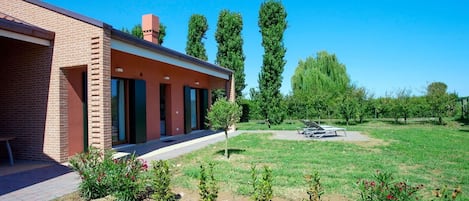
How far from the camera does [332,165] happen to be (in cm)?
676

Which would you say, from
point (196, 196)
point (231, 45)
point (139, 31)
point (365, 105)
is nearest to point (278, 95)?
point (231, 45)

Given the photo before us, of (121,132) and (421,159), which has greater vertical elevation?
(121,132)

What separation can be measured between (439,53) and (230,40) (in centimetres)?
1524

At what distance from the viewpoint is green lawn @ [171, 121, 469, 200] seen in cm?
508

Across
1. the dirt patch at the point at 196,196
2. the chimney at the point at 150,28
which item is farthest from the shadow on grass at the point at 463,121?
the dirt patch at the point at 196,196

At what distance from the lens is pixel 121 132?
411 inches

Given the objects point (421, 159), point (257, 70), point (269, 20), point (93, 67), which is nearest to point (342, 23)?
point (269, 20)

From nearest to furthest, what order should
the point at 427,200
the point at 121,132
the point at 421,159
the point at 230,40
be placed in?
1. the point at 427,200
2. the point at 421,159
3. the point at 121,132
4. the point at 230,40

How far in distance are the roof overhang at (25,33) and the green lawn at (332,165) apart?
427cm

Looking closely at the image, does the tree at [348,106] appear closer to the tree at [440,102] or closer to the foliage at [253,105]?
the tree at [440,102]

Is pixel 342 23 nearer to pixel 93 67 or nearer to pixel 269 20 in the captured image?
pixel 269 20

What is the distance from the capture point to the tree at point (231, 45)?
23.6 m

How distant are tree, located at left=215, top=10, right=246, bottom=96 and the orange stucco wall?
305 inches

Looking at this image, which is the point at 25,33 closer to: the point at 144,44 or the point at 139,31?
the point at 144,44
